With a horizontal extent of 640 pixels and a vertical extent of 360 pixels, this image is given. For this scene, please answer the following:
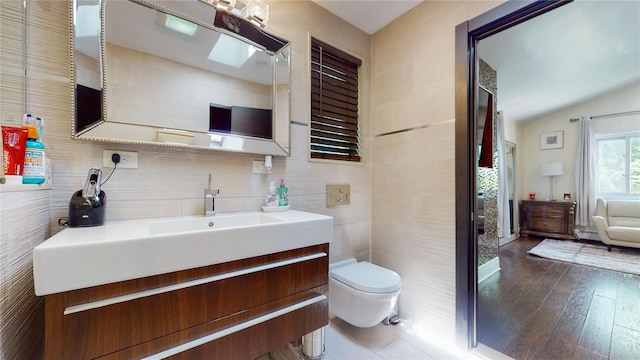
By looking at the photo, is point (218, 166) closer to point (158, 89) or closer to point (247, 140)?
point (247, 140)

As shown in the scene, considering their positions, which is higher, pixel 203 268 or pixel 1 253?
pixel 1 253

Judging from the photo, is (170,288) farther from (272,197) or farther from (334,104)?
(334,104)

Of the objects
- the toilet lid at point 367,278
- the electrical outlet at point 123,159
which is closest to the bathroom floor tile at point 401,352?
the toilet lid at point 367,278

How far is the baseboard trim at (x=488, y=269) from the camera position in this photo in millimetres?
2471

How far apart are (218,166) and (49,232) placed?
710 mm

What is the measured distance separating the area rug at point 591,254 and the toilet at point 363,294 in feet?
10.3

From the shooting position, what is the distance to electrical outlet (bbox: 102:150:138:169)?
1.05 m

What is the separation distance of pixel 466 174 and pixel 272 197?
123 cm

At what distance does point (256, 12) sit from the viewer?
1.35 m

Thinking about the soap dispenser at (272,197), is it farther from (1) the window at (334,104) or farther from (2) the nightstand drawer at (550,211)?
(2) the nightstand drawer at (550,211)

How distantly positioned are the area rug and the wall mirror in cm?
399

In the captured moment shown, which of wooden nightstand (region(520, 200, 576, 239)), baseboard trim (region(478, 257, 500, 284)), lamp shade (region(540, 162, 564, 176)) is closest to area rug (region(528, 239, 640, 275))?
wooden nightstand (region(520, 200, 576, 239))

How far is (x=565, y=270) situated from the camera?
2707 millimetres

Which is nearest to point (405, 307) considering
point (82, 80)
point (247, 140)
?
point (247, 140)
